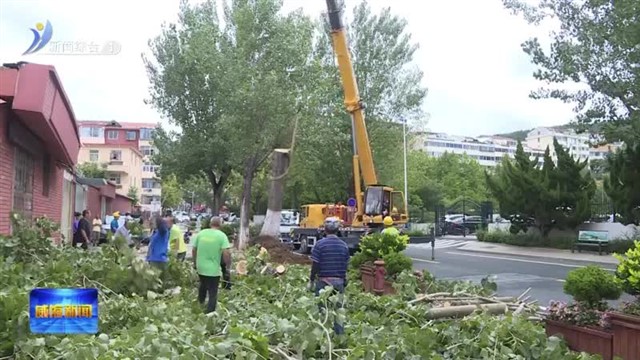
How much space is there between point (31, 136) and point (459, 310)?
7.75 m

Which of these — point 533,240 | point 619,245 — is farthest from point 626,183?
point 533,240

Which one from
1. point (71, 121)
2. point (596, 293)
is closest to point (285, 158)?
point (71, 121)

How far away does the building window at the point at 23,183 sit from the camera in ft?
33.2

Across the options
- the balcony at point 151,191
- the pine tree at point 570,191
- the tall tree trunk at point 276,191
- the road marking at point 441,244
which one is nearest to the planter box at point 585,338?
the tall tree trunk at point 276,191

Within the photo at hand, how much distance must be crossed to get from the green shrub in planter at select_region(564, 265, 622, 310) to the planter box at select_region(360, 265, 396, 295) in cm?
440

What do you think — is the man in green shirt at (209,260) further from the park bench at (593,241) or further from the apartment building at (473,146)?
the apartment building at (473,146)

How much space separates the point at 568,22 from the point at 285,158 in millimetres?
11456

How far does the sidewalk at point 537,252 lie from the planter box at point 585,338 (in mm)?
16808

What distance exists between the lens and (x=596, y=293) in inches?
250

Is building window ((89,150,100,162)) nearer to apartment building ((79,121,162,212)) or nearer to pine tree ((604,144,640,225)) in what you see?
apartment building ((79,121,162,212))

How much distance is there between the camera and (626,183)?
24.6 meters

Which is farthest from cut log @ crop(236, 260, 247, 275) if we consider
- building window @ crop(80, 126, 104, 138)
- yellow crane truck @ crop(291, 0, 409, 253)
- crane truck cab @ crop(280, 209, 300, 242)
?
building window @ crop(80, 126, 104, 138)

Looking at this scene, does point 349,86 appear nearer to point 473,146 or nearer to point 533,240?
point 533,240

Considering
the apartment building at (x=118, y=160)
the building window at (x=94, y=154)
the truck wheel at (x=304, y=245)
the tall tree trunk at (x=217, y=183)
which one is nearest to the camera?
the truck wheel at (x=304, y=245)
